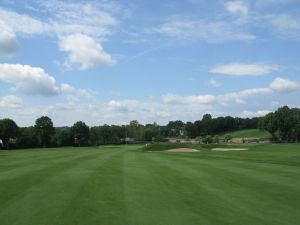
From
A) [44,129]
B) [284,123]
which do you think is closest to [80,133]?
[44,129]

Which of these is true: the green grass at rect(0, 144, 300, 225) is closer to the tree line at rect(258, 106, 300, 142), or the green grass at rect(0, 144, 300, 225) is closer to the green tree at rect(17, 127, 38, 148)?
the green tree at rect(17, 127, 38, 148)

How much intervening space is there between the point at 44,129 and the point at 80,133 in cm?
1668

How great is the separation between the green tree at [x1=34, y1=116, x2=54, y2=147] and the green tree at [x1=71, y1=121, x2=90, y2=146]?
1094cm

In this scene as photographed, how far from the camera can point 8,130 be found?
13150 cm

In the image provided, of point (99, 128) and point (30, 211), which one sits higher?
point (99, 128)

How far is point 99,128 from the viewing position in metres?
181

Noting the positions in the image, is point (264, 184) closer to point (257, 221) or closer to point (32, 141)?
point (257, 221)

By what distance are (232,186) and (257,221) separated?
6.59m

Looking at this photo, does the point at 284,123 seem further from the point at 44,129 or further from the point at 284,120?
the point at 44,129

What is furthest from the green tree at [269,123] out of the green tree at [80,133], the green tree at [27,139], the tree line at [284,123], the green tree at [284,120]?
the green tree at [27,139]

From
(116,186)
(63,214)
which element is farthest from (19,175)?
(63,214)

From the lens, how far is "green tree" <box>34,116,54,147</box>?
14062 cm

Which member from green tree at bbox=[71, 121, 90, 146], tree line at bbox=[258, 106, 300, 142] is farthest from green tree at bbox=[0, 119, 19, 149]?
tree line at bbox=[258, 106, 300, 142]

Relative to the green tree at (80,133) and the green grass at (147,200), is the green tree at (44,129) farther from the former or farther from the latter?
the green grass at (147,200)
